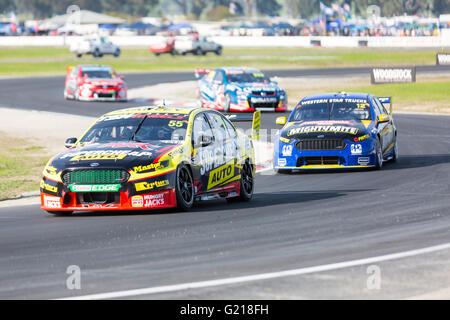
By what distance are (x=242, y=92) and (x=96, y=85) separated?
895 cm

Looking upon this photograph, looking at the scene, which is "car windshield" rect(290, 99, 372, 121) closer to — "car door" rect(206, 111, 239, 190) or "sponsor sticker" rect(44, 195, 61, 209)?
"car door" rect(206, 111, 239, 190)

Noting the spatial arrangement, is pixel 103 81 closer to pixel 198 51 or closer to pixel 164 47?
pixel 164 47

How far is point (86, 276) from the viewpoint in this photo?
Answer: 27.0 feet

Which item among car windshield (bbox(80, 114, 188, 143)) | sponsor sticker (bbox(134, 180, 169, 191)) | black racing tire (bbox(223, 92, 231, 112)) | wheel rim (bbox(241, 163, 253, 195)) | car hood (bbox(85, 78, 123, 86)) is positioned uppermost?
car windshield (bbox(80, 114, 188, 143))

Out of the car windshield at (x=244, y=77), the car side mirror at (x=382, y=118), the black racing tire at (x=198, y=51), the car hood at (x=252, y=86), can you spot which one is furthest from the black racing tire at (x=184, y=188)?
the black racing tire at (x=198, y=51)

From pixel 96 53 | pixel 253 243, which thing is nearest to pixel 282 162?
pixel 253 243

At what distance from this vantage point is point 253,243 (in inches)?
391

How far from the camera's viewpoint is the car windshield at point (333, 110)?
63.2 ft

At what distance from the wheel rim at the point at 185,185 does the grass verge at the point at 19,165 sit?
3839 mm

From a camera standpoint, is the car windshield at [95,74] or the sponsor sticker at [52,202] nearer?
the sponsor sticker at [52,202]

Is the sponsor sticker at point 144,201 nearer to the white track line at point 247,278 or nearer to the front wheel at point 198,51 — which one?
the white track line at point 247,278

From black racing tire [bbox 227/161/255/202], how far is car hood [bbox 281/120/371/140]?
362cm

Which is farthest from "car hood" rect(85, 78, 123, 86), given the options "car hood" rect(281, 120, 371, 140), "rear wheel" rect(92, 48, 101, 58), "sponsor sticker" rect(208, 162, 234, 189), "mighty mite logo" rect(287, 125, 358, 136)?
"rear wheel" rect(92, 48, 101, 58)

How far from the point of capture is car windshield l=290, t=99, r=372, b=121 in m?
19.2
